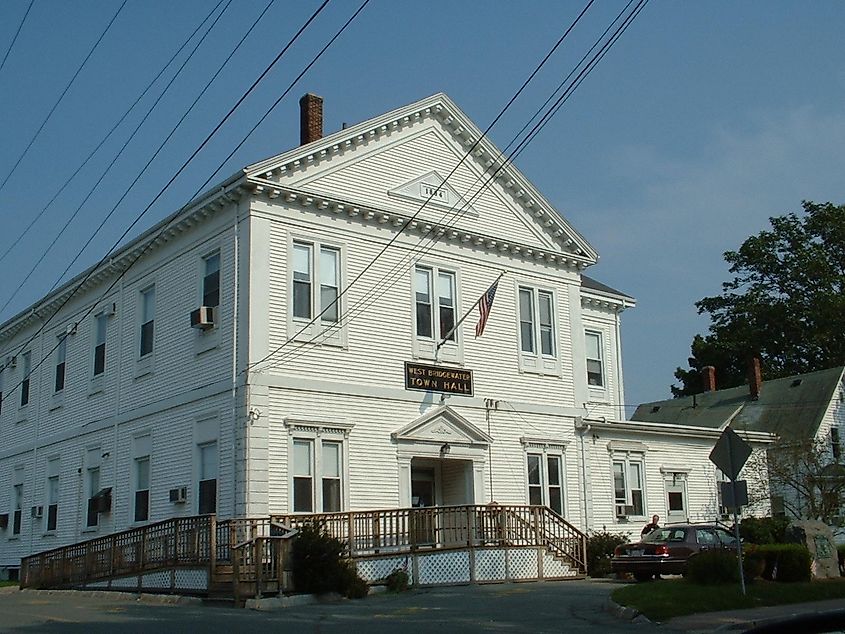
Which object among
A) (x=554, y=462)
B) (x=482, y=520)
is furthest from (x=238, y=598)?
(x=554, y=462)

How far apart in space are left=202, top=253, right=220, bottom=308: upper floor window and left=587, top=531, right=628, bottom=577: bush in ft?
39.1

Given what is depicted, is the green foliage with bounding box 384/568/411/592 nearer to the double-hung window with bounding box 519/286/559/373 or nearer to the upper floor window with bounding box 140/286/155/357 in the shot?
the double-hung window with bounding box 519/286/559/373

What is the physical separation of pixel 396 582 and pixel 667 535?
308 inches

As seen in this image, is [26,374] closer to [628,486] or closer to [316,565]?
[316,565]

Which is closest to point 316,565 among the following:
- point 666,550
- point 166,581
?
point 166,581

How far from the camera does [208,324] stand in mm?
25000

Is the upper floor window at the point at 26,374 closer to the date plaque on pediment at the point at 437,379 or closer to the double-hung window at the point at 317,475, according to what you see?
the double-hung window at the point at 317,475

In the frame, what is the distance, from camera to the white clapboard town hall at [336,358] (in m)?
24.5

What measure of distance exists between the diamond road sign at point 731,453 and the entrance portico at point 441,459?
9.77m

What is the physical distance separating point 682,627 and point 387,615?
4895mm

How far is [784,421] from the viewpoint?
48.6 meters

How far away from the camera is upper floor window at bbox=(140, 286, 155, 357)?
28.0 meters

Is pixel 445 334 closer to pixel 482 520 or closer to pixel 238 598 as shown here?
pixel 482 520

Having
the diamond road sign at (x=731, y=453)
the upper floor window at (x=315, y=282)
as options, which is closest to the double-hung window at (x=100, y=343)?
the upper floor window at (x=315, y=282)
